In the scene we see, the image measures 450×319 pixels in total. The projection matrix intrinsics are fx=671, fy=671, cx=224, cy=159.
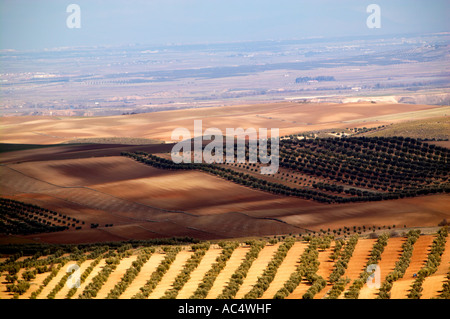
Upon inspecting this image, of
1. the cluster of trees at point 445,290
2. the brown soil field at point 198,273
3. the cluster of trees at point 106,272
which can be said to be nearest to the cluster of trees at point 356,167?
the brown soil field at point 198,273

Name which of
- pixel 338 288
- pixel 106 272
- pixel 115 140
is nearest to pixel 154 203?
pixel 106 272

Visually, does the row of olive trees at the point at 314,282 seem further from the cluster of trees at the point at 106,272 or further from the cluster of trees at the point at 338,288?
the cluster of trees at the point at 106,272

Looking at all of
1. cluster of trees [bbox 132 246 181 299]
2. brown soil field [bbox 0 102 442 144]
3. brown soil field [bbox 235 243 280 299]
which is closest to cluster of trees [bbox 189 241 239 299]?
brown soil field [bbox 235 243 280 299]

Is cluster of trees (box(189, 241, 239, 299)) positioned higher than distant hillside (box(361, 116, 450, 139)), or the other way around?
cluster of trees (box(189, 241, 239, 299))

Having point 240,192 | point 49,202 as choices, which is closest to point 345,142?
point 240,192

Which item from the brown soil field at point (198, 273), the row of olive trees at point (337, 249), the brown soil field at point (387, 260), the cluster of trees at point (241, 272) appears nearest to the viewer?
the brown soil field at point (387, 260)

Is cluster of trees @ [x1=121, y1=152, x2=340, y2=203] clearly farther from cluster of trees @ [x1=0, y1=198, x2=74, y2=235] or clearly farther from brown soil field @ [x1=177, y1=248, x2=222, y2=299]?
brown soil field @ [x1=177, y1=248, x2=222, y2=299]
